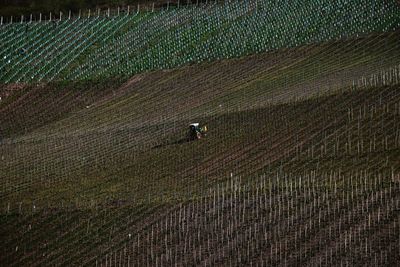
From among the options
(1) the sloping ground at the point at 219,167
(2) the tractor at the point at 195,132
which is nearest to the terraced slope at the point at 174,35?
(1) the sloping ground at the point at 219,167

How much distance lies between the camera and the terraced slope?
5600 centimetres

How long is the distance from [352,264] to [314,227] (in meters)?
2.54

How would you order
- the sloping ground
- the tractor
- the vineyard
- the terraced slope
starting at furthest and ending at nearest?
the terraced slope, the tractor, the vineyard, the sloping ground

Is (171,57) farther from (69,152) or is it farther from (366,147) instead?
(366,147)

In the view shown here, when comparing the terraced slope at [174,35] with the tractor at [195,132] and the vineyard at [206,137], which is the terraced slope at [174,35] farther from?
the tractor at [195,132]

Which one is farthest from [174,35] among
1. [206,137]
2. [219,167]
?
[219,167]

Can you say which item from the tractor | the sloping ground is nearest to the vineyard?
the sloping ground

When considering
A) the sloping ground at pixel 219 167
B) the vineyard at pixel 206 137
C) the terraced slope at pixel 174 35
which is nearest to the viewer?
the sloping ground at pixel 219 167

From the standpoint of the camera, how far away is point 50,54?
60.4 m

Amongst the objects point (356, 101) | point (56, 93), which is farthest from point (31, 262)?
point (56, 93)

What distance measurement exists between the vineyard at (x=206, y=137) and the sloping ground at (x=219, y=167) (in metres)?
0.07

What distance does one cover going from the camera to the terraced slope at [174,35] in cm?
5600

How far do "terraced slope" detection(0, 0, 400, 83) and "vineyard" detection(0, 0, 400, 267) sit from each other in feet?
0.48

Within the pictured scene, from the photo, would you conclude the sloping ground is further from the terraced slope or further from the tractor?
the terraced slope
